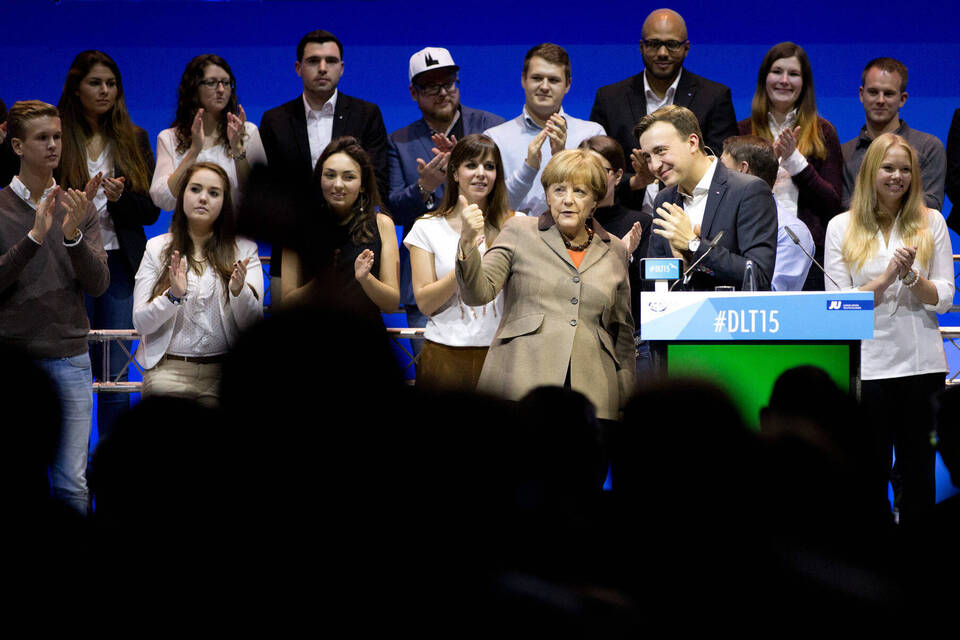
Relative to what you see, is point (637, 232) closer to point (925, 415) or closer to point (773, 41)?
point (925, 415)

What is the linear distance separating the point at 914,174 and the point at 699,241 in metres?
1.20

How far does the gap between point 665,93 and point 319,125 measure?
5.20 feet

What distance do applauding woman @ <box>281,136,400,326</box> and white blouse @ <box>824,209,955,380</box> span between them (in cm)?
174

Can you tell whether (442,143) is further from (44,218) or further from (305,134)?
(44,218)

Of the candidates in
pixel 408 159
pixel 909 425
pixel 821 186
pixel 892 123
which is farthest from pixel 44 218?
pixel 892 123

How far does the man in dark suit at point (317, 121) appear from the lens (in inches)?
205

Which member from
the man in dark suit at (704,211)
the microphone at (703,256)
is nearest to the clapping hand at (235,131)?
the man in dark suit at (704,211)

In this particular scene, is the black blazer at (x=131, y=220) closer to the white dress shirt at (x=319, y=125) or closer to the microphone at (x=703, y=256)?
the white dress shirt at (x=319, y=125)

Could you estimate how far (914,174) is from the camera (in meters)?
4.31

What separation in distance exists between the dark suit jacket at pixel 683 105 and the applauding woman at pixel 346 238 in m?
1.21

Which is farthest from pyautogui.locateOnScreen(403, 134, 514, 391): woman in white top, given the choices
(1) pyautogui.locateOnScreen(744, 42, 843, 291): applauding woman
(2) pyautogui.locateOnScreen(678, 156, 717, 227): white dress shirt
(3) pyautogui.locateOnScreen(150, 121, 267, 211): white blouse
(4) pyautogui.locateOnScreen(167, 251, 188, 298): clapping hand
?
(1) pyautogui.locateOnScreen(744, 42, 843, 291): applauding woman

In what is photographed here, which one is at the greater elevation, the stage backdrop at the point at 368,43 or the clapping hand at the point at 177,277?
the stage backdrop at the point at 368,43

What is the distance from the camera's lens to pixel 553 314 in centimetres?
367

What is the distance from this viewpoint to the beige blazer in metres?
3.61
